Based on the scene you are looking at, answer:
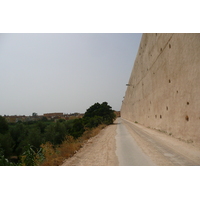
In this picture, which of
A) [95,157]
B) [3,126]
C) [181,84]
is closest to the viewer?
[95,157]

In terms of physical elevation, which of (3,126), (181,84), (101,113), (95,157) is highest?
(181,84)

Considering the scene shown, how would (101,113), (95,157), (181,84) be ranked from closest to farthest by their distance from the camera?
(95,157) < (181,84) < (101,113)

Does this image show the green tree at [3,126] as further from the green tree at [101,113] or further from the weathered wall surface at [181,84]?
the weathered wall surface at [181,84]

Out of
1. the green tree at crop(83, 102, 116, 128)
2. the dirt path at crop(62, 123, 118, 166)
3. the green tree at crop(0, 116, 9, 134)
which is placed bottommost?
the green tree at crop(0, 116, 9, 134)

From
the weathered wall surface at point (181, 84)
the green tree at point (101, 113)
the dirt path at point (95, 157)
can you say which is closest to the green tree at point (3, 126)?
the green tree at point (101, 113)

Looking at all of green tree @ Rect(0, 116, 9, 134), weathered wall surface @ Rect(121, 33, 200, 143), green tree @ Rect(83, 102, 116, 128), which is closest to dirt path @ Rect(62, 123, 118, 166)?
weathered wall surface @ Rect(121, 33, 200, 143)

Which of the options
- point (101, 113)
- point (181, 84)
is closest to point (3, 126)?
point (101, 113)

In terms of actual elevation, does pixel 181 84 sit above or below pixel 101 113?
above

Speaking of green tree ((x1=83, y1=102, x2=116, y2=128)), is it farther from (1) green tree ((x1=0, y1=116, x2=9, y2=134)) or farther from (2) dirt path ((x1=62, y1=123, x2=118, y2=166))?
(2) dirt path ((x1=62, y1=123, x2=118, y2=166))

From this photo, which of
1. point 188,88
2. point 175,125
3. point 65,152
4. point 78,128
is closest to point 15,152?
point 78,128

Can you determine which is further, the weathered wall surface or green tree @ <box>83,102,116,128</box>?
green tree @ <box>83,102,116,128</box>

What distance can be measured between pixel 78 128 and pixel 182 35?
55.8 feet

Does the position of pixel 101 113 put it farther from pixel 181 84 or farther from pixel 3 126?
pixel 181 84

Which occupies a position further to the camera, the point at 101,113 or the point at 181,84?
the point at 101,113
